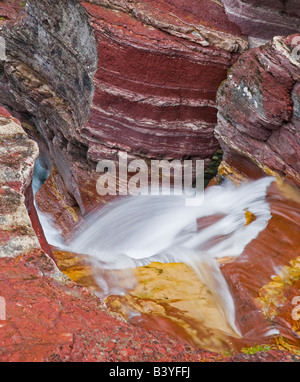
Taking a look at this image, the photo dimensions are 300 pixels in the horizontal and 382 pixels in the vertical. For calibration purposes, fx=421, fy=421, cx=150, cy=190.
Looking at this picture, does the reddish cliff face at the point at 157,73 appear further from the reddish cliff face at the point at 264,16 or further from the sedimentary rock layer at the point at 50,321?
the sedimentary rock layer at the point at 50,321

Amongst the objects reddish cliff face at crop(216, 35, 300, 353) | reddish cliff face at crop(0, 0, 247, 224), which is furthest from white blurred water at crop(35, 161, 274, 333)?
reddish cliff face at crop(0, 0, 247, 224)

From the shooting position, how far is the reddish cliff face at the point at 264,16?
6.14 meters

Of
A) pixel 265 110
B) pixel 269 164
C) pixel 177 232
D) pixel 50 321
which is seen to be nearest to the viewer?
pixel 50 321

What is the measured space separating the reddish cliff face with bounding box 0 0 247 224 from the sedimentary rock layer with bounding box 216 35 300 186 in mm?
967

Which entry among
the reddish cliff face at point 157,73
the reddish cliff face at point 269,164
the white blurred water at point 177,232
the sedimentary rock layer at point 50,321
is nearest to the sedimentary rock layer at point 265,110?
the reddish cliff face at point 269,164

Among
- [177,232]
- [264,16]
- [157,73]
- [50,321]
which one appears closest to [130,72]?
[157,73]

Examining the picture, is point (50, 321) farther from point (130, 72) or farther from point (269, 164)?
point (130, 72)

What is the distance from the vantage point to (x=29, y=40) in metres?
7.55

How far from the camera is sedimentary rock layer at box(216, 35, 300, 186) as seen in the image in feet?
15.8

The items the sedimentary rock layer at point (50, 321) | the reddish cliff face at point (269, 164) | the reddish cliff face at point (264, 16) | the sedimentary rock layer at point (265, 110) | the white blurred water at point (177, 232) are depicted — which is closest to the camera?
the sedimentary rock layer at point (50, 321)

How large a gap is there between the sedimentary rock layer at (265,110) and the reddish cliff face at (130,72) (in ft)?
3.17

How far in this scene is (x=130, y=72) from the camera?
639cm

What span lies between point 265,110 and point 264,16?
2.05 m
